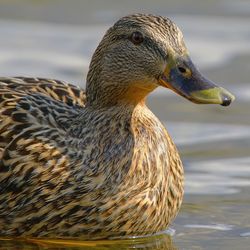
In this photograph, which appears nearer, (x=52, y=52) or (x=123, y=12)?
(x=52, y=52)

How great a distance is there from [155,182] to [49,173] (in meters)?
0.79

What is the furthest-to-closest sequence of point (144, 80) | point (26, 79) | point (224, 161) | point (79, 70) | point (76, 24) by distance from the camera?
point (76, 24) < point (79, 70) < point (224, 161) < point (26, 79) < point (144, 80)

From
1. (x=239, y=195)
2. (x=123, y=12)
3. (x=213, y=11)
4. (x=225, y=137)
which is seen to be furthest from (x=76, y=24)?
(x=239, y=195)

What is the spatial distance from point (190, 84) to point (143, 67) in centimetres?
42

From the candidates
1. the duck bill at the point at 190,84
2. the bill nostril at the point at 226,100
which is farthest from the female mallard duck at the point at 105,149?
the bill nostril at the point at 226,100

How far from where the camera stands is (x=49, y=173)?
9.27 metres

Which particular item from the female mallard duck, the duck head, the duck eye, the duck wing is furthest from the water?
the duck eye

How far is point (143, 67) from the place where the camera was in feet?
30.3

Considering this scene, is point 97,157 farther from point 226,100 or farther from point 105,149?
point 226,100

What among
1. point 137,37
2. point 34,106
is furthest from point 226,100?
point 34,106

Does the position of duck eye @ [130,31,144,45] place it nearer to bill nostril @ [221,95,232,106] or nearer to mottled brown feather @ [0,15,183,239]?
mottled brown feather @ [0,15,183,239]

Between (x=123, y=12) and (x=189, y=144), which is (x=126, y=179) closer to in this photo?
(x=189, y=144)

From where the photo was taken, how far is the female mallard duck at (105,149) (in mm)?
9203

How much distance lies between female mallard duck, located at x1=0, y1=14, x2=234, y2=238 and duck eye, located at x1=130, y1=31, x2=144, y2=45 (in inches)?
0.4
